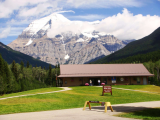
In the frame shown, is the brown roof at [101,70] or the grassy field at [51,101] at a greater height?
the brown roof at [101,70]

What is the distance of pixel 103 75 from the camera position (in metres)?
65.9

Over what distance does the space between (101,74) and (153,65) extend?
218 feet

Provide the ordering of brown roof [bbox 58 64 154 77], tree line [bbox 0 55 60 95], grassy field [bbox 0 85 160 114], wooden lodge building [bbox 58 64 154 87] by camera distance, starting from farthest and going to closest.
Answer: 1. tree line [bbox 0 55 60 95]
2. brown roof [bbox 58 64 154 77]
3. wooden lodge building [bbox 58 64 154 87]
4. grassy field [bbox 0 85 160 114]

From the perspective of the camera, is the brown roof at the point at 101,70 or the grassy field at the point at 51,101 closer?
the grassy field at the point at 51,101

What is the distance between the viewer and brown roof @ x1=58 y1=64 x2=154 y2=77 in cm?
6638

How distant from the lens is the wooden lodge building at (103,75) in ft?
214

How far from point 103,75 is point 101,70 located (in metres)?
3.61

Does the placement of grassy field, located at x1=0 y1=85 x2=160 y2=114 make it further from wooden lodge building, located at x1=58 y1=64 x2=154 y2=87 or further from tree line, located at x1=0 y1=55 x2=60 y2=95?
tree line, located at x1=0 y1=55 x2=60 y2=95

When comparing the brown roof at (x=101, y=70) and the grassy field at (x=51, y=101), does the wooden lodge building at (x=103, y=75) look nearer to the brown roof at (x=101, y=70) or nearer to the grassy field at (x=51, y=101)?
the brown roof at (x=101, y=70)

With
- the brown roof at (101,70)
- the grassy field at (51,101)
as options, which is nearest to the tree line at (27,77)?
the brown roof at (101,70)

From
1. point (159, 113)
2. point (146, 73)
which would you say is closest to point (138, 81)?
point (146, 73)

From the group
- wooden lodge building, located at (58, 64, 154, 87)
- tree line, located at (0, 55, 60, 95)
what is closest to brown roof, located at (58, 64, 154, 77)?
wooden lodge building, located at (58, 64, 154, 87)

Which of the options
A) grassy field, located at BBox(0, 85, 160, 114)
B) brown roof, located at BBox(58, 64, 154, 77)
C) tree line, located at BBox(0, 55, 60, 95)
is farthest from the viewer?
tree line, located at BBox(0, 55, 60, 95)

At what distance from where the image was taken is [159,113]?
1546 cm
